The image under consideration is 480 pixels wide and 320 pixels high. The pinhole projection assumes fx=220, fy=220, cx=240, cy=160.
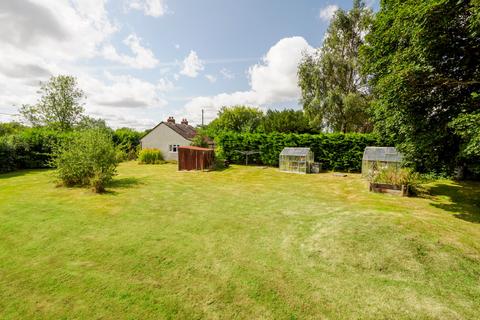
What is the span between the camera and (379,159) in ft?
51.7

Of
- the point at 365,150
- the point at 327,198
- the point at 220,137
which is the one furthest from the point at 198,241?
the point at 220,137

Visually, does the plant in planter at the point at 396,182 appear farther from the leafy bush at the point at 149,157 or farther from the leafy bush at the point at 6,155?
the leafy bush at the point at 6,155

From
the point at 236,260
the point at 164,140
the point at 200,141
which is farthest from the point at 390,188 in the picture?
the point at 164,140

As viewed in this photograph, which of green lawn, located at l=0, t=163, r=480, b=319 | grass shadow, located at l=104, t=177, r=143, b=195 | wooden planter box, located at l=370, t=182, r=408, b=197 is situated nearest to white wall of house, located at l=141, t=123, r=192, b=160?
grass shadow, located at l=104, t=177, r=143, b=195

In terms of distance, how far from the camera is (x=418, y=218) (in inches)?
288

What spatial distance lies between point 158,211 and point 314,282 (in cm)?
615

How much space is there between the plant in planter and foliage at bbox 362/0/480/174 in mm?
1603

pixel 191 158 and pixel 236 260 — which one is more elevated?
pixel 191 158

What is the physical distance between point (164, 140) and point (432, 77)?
25224mm

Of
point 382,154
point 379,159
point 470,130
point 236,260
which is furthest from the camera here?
point 382,154

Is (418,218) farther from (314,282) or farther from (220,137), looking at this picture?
(220,137)

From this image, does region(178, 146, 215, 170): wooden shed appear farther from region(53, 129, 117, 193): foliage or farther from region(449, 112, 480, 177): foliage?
region(449, 112, 480, 177): foliage

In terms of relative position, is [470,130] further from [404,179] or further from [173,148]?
[173,148]

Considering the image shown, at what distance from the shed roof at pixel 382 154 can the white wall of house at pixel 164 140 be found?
18729mm
